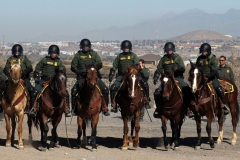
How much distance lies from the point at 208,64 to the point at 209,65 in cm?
5

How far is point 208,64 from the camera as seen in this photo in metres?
19.3

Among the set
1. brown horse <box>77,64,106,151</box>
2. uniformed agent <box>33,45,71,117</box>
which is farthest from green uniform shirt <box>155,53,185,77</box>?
uniformed agent <box>33,45,71,117</box>

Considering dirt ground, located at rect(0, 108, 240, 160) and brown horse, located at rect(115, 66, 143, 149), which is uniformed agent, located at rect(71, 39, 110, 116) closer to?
brown horse, located at rect(115, 66, 143, 149)

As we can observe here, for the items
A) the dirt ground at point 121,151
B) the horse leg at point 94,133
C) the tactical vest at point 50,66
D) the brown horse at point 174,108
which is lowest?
the dirt ground at point 121,151

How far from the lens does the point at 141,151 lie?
1797cm

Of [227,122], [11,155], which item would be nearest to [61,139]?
[11,155]

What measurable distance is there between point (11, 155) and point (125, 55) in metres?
4.99

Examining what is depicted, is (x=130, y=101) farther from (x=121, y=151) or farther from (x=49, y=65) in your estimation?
(x=49, y=65)

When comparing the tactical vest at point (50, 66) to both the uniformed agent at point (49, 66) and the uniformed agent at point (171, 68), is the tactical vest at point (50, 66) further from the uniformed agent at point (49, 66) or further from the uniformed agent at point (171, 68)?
the uniformed agent at point (171, 68)

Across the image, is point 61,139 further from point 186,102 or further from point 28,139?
point 186,102

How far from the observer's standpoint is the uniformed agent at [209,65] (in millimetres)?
19156

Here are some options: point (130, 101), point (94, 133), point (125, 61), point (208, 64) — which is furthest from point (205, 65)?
point (94, 133)

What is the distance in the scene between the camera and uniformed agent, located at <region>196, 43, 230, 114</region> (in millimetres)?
19156

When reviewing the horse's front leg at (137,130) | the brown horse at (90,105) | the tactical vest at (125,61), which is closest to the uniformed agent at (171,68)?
the horse's front leg at (137,130)
